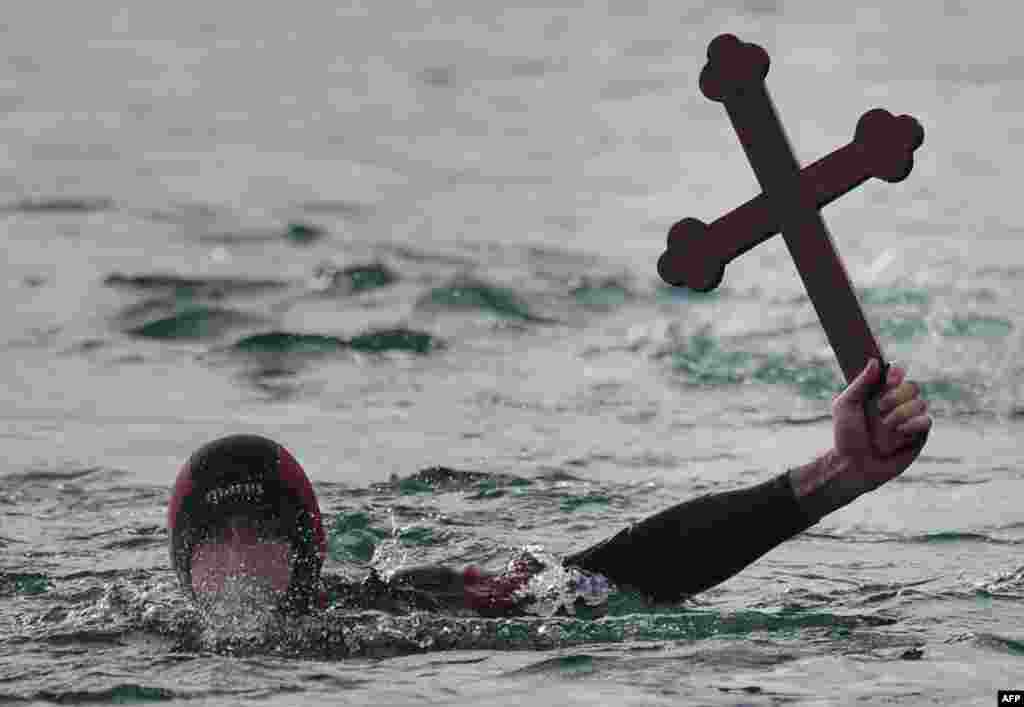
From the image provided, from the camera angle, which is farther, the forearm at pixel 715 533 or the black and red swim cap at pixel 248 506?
the black and red swim cap at pixel 248 506

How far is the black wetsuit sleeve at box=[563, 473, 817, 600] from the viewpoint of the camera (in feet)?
A: 19.9

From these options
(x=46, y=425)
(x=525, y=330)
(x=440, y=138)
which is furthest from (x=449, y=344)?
(x=440, y=138)

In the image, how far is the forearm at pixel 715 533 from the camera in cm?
596

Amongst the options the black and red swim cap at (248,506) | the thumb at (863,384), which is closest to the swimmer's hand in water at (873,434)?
the thumb at (863,384)

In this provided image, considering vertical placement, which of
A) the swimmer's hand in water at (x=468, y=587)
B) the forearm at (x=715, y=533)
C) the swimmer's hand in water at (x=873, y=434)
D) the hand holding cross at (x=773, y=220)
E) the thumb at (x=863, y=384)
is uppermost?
the hand holding cross at (x=773, y=220)

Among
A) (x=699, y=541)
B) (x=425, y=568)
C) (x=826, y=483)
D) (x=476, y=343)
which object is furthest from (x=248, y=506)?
(x=476, y=343)

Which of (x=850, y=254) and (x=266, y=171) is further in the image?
(x=266, y=171)

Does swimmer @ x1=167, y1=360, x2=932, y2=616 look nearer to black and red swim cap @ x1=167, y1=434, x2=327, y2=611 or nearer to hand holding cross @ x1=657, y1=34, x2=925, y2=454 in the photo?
black and red swim cap @ x1=167, y1=434, x2=327, y2=611

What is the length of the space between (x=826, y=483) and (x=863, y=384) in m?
0.52

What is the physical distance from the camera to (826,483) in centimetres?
586

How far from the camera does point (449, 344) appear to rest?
12.6 metres

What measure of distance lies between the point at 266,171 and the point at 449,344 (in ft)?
17.9

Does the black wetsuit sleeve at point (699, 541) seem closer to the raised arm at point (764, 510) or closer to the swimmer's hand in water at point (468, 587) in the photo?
the raised arm at point (764, 510)

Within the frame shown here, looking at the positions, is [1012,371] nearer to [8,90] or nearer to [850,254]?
[850,254]
